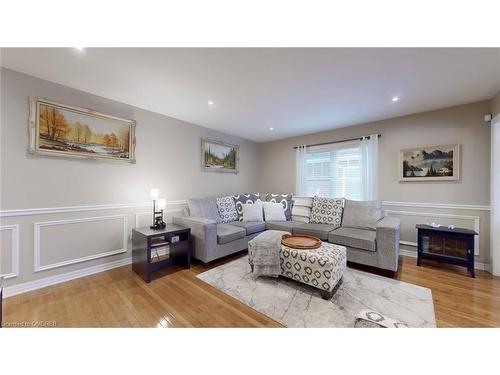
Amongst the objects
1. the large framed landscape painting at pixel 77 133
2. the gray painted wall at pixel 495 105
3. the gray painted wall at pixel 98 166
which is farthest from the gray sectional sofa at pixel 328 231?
the gray painted wall at pixel 495 105

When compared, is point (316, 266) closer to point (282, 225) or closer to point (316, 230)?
point (316, 230)

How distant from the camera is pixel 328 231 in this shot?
110 inches

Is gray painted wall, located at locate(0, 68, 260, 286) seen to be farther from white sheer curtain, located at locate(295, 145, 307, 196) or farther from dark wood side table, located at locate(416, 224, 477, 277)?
dark wood side table, located at locate(416, 224, 477, 277)

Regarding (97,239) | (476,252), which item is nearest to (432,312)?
(476,252)

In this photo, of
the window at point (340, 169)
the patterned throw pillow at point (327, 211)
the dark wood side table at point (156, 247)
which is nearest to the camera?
the dark wood side table at point (156, 247)

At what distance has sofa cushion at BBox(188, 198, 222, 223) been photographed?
3.04 m

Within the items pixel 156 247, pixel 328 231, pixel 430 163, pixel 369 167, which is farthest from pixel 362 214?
pixel 156 247

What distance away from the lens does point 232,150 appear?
4172 mm

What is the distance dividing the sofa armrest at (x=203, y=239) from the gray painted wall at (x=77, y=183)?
764mm

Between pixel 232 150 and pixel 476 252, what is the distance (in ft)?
13.7

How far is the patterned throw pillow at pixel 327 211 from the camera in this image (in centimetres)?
315

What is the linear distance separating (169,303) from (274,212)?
2231 millimetres

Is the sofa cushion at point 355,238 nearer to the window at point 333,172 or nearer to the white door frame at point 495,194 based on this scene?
the window at point 333,172

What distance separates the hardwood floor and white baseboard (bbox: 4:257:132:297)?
0.25ft
